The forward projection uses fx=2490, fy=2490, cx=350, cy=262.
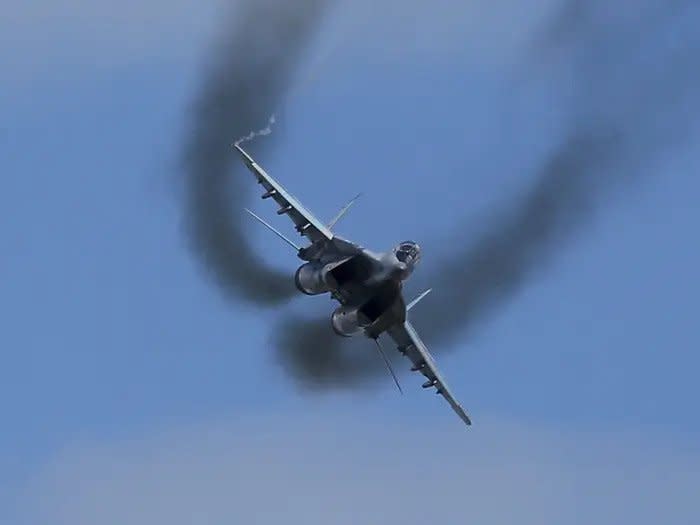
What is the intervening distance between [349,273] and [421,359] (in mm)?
7660

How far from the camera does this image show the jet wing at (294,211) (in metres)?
70.9

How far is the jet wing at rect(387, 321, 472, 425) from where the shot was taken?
7606 centimetres

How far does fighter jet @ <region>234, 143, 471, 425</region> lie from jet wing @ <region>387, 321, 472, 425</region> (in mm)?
2447

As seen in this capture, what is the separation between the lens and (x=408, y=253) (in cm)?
6906

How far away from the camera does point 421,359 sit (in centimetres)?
7725

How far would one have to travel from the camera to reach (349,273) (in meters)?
70.4

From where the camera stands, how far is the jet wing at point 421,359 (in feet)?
250

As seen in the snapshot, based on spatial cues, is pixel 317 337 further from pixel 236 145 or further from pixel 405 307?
pixel 236 145

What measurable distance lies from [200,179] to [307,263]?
4028mm

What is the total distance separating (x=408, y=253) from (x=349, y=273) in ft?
7.25

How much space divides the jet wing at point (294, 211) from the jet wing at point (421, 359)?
17.0 ft

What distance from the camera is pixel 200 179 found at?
228ft

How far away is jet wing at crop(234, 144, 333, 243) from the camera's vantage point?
7088cm

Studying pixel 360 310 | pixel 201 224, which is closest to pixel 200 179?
pixel 201 224
